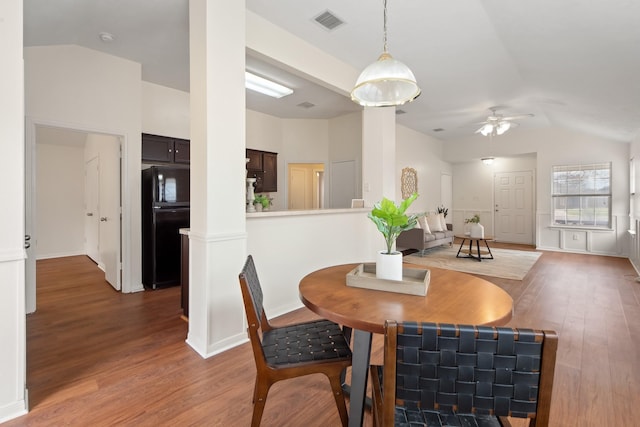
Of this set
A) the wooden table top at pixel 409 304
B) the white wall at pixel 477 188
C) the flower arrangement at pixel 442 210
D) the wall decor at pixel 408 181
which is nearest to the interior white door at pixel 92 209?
the wooden table top at pixel 409 304

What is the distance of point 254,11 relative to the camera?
2.91m

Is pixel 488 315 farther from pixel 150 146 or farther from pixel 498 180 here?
pixel 498 180

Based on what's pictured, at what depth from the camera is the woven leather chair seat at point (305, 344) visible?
1.44 metres

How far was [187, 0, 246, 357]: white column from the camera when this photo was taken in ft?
7.48

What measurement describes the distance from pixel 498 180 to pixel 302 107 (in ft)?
20.9

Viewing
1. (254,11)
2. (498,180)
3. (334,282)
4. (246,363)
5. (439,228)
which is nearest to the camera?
(334,282)

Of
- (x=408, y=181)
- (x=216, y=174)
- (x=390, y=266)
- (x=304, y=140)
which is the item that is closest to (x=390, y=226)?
(x=390, y=266)

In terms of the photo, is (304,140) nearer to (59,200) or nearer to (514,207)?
(59,200)

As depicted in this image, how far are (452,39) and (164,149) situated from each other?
4076 millimetres

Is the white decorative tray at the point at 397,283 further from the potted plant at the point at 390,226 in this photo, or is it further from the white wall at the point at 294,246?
the white wall at the point at 294,246

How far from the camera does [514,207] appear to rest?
8.41 metres

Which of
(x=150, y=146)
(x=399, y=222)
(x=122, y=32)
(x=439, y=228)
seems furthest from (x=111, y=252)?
(x=439, y=228)
